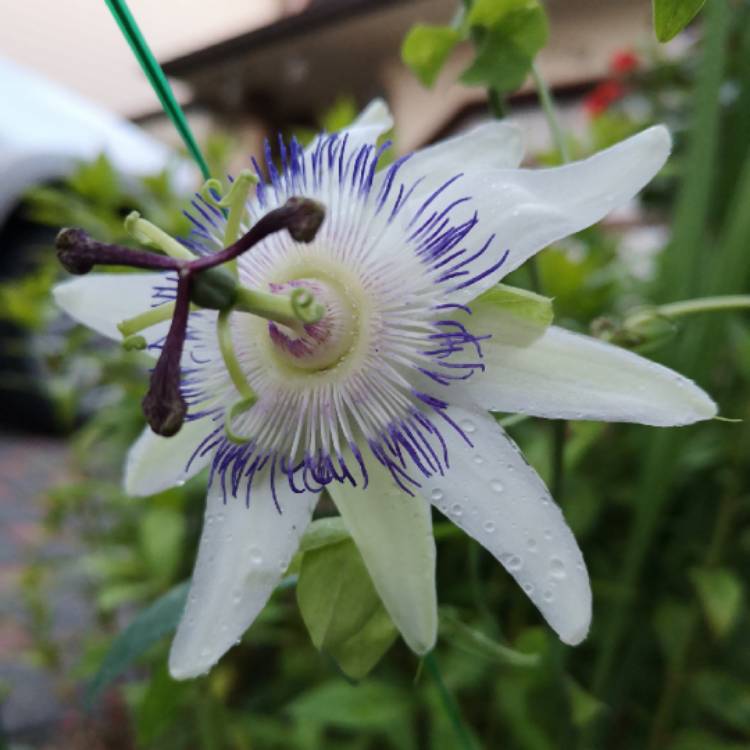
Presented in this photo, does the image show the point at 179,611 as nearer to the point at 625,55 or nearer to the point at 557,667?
the point at 557,667

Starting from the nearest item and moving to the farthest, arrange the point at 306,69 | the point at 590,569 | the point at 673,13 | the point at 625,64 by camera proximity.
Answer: the point at 673,13 < the point at 590,569 < the point at 625,64 < the point at 306,69

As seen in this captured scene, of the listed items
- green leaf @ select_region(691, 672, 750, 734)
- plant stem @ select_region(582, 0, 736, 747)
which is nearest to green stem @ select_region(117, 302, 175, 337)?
plant stem @ select_region(582, 0, 736, 747)

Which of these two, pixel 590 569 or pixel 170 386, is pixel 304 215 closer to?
pixel 170 386

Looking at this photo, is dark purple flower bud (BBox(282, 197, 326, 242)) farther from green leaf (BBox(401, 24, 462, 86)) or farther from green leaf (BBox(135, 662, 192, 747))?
green leaf (BBox(135, 662, 192, 747))

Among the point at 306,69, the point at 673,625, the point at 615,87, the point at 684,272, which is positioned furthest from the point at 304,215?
the point at 306,69

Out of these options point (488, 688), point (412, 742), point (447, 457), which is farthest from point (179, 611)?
point (488, 688)

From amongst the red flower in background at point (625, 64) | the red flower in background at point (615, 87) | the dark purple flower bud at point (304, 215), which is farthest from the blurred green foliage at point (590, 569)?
the red flower in background at point (625, 64)

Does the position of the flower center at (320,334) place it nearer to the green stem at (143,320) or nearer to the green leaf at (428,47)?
the green stem at (143,320)
